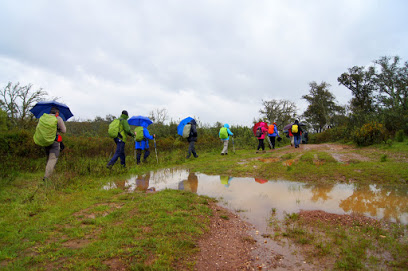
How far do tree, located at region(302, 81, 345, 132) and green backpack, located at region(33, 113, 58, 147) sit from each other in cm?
3573

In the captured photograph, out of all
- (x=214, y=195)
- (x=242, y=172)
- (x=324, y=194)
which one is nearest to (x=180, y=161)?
(x=242, y=172)

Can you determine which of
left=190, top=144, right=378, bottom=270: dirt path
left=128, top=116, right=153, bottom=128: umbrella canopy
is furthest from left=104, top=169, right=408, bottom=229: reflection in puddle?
left=128, top=116, right=153, bottom=128: umbrella canopy

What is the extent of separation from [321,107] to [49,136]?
3691 cm

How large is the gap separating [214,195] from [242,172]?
259 cm

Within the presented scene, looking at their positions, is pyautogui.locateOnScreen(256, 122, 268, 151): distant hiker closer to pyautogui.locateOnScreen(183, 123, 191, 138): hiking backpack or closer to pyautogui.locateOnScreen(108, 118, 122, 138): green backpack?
pyautogui.locateOnScreen(183, 123, 191, 138): hiking backpack

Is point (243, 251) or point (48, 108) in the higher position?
point (48, 108)

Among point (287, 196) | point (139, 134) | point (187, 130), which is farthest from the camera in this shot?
point (187, 130)

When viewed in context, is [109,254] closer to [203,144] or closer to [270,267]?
[270,267]

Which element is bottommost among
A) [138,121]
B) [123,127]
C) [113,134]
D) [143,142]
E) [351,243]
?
[351,243]

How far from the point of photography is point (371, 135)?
44.5 ft

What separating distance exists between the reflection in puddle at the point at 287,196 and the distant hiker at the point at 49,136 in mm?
1648

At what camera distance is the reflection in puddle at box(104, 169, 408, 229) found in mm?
4336

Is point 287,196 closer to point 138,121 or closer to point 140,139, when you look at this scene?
point 140,139

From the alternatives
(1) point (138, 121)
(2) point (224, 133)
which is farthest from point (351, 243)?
(2) point (224, 133)
